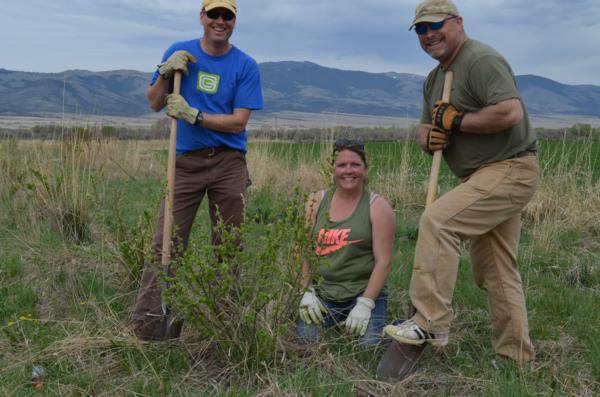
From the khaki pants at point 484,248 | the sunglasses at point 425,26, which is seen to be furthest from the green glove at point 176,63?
the khaki pants at point 484,248

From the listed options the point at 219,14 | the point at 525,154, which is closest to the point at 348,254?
the point at 525,154

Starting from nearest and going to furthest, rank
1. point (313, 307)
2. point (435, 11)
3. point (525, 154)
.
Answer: point (435, 11)
point (525, 154)
point (313, 307)

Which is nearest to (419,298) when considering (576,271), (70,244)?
(576,271)

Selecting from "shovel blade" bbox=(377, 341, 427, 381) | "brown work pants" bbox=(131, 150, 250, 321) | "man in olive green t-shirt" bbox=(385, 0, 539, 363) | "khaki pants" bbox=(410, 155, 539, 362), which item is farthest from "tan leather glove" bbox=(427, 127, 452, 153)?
"brown work pants" bbox=(131, 150, 250, 321)

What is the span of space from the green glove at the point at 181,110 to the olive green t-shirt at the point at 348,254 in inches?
39.5

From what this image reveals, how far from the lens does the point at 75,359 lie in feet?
11.2

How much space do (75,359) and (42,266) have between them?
6.50ft

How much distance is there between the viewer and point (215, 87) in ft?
13.6

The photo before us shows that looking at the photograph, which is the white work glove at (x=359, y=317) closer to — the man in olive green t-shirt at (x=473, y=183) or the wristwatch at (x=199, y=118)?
the man in olive green t-shirt at (x=473, y=183)

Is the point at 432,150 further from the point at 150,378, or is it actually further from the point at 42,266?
the point at 42,266

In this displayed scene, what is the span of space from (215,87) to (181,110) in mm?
332

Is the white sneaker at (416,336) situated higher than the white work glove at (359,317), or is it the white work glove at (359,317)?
the white sneaker at (416,336)

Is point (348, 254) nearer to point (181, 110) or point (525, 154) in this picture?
point (525, 154)

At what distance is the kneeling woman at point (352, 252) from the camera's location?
383 centimetres
